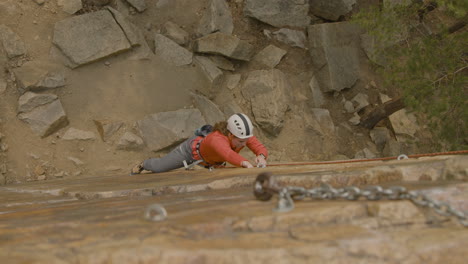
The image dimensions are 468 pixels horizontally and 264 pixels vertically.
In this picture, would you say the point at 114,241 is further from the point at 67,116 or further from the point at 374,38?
the point at 374,38

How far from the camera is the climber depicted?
18.7 ft

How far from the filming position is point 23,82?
29.3 ft

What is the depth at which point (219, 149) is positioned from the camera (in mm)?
5723

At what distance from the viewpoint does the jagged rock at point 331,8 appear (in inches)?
481

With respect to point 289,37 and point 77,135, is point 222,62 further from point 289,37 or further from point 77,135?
point 77,135

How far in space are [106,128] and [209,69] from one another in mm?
3032

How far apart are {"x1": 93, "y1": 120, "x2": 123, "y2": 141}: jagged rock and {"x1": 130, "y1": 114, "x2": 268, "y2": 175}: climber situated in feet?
9.80

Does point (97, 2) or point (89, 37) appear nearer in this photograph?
point (89, 37)

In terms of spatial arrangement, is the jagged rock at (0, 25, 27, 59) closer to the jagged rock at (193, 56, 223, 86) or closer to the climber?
the jagged rock at (193, 56, 223, 86)

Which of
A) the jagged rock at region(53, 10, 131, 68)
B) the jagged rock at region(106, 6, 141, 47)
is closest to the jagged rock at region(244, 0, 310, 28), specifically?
the jagged rock at region(106, 6, 141, 47)

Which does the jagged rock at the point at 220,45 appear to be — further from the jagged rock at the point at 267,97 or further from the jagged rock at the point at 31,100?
the jagged rock at the point at 31,100

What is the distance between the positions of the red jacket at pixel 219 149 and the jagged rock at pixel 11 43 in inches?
200

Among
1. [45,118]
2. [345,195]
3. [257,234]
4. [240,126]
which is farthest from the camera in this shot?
[45,118]

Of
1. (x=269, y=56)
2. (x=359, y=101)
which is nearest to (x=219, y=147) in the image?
(x=269, y=56)
